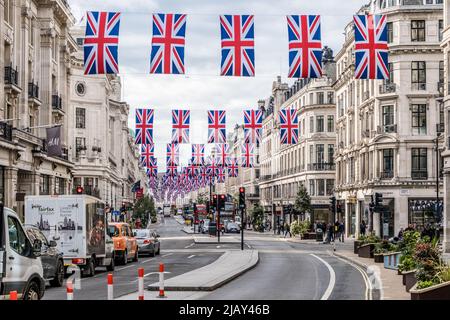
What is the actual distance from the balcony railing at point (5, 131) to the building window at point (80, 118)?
156 feet

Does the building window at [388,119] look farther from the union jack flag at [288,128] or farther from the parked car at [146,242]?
the parked car at [146,242]

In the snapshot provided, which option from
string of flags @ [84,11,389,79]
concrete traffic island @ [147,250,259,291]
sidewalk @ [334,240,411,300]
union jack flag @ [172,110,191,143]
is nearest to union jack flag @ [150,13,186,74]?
string of flags @ [84,11,389,79]

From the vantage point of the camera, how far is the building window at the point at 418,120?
6750 centimetres

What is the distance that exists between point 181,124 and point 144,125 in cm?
243

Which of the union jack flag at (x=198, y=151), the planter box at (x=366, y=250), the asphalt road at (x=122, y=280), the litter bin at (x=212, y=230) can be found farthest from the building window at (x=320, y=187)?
the asphalt road at (x=122, y=280)

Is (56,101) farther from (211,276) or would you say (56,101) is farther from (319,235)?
(211,276)

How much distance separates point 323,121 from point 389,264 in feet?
226

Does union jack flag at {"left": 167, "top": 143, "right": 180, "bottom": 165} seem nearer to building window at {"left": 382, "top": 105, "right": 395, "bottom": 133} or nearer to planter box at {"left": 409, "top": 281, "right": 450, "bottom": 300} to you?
building window at {"left": 382, "top": 105, "right": 395, "bottom": 133}

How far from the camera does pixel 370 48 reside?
1211 inches

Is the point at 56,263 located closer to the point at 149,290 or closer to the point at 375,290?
the point at 149,290

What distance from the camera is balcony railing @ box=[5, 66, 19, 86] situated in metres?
46.5

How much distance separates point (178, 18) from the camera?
29.4m

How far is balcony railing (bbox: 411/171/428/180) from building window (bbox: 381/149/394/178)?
1800 mm
